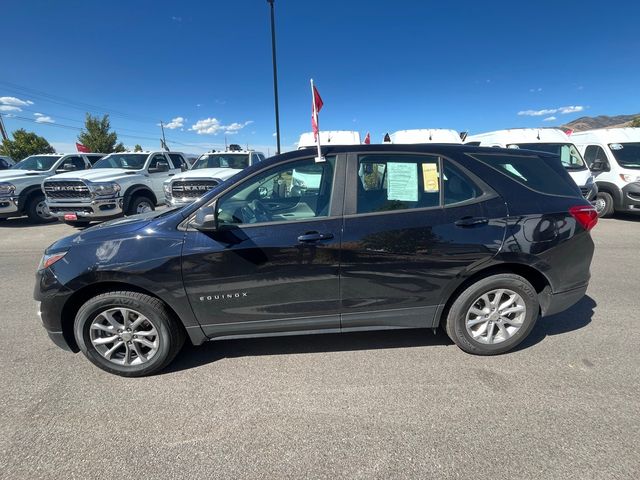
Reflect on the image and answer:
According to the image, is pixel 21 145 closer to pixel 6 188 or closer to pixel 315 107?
pixel 6 188

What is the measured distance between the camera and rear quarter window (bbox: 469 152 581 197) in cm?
276

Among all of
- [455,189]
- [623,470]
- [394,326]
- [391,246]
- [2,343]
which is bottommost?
[623,470]

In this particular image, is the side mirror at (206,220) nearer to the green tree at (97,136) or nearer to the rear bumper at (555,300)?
the rear bumper at (555,300)

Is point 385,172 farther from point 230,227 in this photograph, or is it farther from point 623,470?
point 623,470

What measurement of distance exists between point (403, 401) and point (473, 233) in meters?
1.37

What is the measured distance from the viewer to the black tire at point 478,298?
8.83 ft

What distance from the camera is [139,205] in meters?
8.84

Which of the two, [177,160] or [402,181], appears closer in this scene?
[402,181]

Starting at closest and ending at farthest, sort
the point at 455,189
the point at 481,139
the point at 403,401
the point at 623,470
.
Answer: the point at 623,470, the point at 403,401, the point at 455,189, the point at 481,139

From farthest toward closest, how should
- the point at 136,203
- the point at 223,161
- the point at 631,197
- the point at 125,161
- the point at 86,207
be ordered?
the point at 223,161, the point at 125,161, the point at 136,203, the point at 631,197, the point at 86,207

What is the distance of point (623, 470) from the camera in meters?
1.75

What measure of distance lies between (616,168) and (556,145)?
1.51 metres

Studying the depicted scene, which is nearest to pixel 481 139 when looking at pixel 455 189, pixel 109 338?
pixel 455 189

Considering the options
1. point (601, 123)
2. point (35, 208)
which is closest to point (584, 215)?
point (35, 208)
